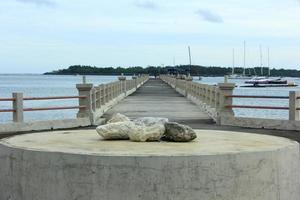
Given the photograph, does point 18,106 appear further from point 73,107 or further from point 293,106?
point 293,106

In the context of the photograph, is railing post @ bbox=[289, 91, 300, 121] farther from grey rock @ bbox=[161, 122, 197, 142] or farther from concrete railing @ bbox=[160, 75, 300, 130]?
grey rock @ bbox=[161, 122, 197, 142]

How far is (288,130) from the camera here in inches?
696

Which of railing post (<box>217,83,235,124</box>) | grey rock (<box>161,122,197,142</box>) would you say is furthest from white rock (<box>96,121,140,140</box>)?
railing post (<box>217,83,235,124</box>)

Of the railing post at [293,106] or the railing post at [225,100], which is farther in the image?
the railing post at [225,100]

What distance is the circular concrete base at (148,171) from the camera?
7148 millimetres

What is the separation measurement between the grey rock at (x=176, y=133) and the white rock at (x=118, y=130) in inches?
18.5

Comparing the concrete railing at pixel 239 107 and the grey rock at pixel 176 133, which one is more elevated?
the grey rock at pixel 176 133

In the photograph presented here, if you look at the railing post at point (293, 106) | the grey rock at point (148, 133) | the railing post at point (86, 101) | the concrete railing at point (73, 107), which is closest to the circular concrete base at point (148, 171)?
the grey rock at point (148, 133)

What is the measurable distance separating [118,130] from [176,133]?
0.88 m

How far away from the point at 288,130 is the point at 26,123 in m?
7.79

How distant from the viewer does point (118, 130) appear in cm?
900

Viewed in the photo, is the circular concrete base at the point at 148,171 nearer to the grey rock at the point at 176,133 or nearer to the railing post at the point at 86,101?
the grey rock at the point at 176,133

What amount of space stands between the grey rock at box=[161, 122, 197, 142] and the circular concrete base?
0.46 metres

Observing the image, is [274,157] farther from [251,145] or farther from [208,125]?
[208,125]
